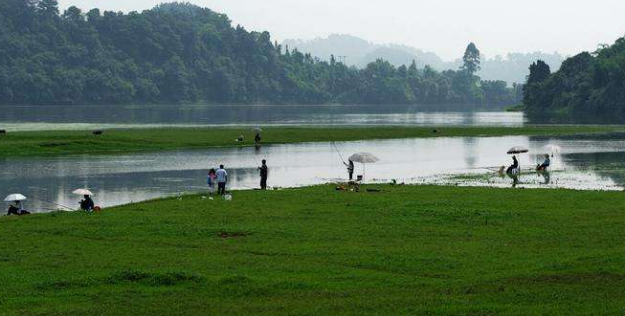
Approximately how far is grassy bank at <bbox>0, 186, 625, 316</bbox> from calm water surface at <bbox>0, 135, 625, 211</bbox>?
12.4 metres

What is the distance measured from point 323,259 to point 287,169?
40.4 meters

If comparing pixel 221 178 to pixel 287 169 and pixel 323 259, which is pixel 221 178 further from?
pixel 323 259

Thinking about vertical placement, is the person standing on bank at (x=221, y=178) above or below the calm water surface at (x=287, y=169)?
above

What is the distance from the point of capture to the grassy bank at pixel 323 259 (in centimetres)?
2161

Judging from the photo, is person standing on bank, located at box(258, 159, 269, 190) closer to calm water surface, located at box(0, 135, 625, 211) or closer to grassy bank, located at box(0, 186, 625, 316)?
calm water surface, located at box(0, 135, 625, 211)

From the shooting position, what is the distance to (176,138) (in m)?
99.4

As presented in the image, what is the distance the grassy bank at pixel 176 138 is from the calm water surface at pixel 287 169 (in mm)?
5076

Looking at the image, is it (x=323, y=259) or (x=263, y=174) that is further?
(x=263, y=174)

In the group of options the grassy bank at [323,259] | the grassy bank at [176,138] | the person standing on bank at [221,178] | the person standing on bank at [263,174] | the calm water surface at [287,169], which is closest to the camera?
the grassy bank at [323,259]

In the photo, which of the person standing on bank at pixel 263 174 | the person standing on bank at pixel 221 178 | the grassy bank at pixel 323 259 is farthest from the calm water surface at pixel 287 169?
the grassy bank at pixel 323 259

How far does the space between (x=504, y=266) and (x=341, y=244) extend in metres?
6.11

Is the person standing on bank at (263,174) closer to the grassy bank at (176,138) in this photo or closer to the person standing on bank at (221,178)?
the person standing on bank at (221,178)

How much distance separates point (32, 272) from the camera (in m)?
25.5

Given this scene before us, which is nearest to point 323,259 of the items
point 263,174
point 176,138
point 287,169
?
point 263,174
